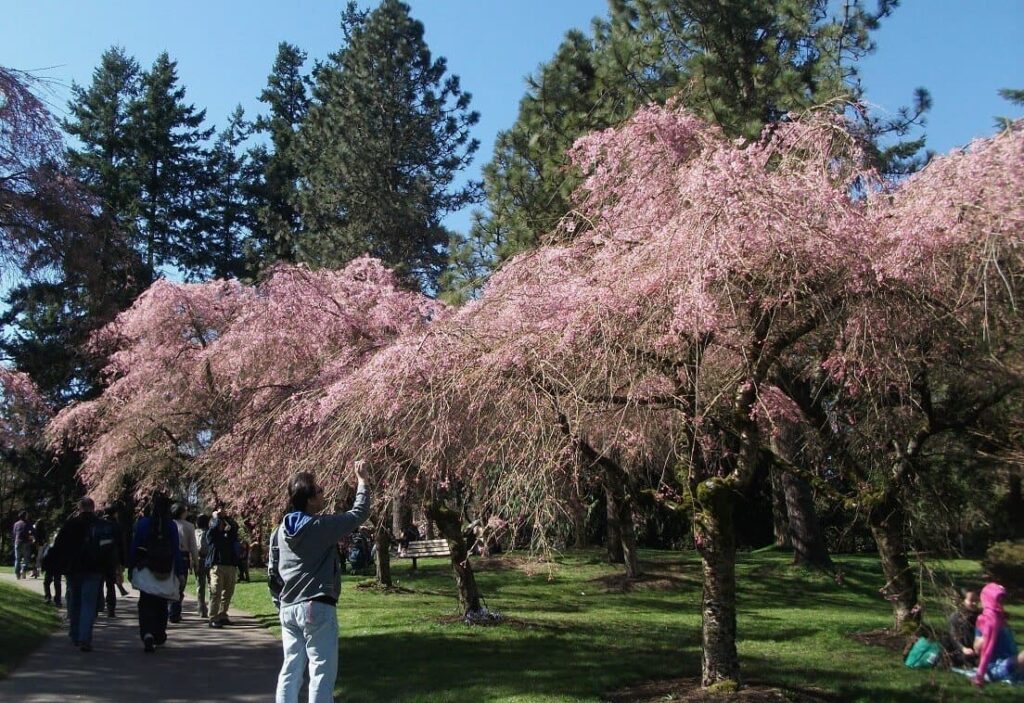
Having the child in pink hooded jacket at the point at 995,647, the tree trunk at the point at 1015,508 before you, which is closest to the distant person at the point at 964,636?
the child in pink hooded jacket at the point at 995,647

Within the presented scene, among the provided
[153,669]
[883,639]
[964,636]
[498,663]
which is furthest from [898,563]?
[153,669]

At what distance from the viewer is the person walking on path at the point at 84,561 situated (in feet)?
31.8

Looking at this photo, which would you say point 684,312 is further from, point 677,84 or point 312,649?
point 677,84

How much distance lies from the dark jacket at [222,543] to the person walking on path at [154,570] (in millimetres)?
2073

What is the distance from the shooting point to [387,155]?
32.4 m

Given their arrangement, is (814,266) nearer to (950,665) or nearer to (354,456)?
(950,665)

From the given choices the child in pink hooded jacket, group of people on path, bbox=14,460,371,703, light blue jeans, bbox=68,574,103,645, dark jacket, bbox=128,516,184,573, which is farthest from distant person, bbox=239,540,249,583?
the child in pink hooded jacket

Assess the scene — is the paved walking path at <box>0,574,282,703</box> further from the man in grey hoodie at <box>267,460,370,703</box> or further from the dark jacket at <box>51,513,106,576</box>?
the man in grey hoodie at <box>267,460,370,703</box>

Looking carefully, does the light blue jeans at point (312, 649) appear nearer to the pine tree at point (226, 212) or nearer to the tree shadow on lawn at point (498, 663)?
the tree shadow on lawn at point (498, 663)

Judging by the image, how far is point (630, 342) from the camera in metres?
6.99

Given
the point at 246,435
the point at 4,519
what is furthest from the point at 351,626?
the point at 4,519

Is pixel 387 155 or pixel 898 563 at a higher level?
pixel 387 155

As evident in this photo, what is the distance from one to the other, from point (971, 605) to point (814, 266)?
155 inches

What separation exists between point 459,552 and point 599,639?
211cm
